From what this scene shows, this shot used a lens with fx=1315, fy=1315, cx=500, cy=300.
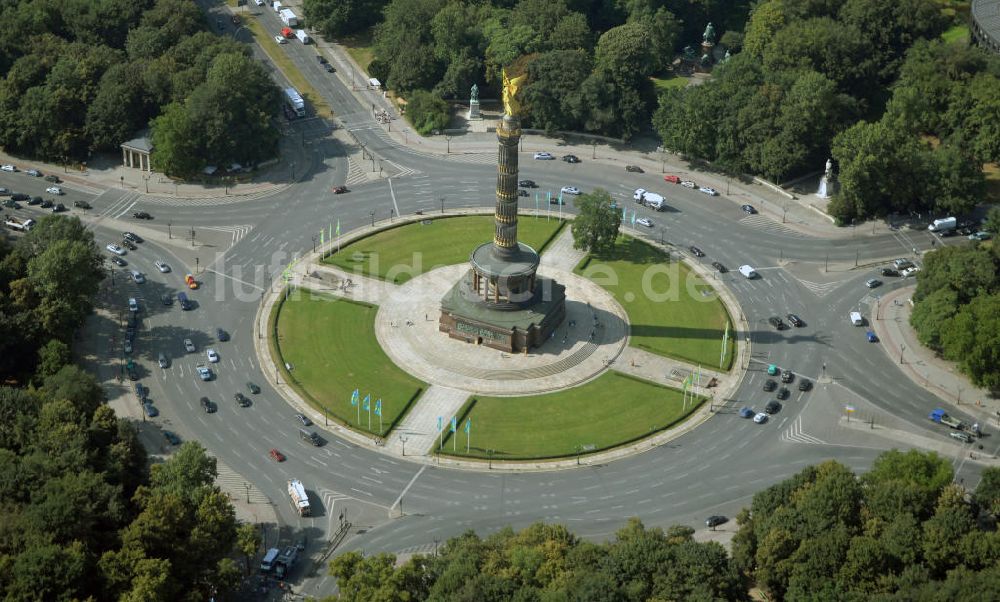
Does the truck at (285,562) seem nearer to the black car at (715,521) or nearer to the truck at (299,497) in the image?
the truck at (299,497)

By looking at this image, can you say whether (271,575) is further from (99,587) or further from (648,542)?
(648,542)

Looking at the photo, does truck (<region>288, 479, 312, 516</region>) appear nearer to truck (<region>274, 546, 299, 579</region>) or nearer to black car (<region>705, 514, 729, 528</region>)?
truck (<region>274, 546, 299, 579</region>)

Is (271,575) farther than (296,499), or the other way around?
(296,499)

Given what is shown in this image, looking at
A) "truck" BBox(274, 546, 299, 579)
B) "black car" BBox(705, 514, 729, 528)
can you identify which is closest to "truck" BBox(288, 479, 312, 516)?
"truck" BBox(274, 546, 299, 579)

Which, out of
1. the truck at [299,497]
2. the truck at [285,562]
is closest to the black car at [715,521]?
the truck at [299,497]

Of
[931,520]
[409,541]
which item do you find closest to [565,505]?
[409,541]

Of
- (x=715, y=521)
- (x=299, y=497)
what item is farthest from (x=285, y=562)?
(x=715, y=521)

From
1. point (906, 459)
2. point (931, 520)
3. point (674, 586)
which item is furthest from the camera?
point (906, 459)

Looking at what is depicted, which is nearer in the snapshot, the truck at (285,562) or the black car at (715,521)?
the truck at (285,562)
